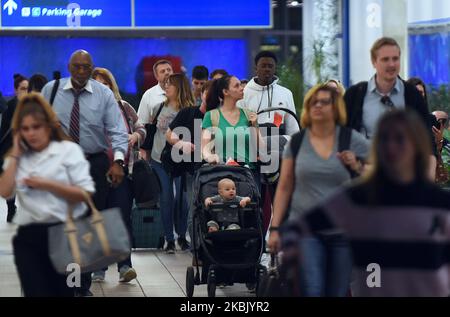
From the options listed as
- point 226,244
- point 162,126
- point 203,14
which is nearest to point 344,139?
point 226,244

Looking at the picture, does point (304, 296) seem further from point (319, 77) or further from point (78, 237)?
point (319, 77)

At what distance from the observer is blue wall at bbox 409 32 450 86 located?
619 inches

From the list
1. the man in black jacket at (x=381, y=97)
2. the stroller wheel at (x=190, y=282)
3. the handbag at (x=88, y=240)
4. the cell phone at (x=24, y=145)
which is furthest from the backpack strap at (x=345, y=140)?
the stroller wheel at (x=190, y=282)

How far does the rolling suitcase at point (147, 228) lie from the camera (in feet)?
44.2

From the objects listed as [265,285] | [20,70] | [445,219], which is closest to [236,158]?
[265,285]

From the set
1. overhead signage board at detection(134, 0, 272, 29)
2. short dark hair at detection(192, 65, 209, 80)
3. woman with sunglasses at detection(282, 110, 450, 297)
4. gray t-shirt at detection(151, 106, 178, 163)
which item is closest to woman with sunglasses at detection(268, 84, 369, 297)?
woman with sunglasses at detection(282, 110, 450, 297)

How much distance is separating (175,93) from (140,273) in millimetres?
2284

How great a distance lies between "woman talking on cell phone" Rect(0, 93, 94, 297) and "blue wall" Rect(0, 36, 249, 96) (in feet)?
40.8

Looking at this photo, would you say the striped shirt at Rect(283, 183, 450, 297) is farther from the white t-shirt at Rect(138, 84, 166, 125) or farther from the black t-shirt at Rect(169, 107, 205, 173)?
the white t-shirt at Rect(138, 84, 166, 125)

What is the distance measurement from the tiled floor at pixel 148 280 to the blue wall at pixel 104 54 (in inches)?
274

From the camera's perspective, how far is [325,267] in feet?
25.1

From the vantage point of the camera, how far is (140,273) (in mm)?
11953

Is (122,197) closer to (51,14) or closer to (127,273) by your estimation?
(127,273)
